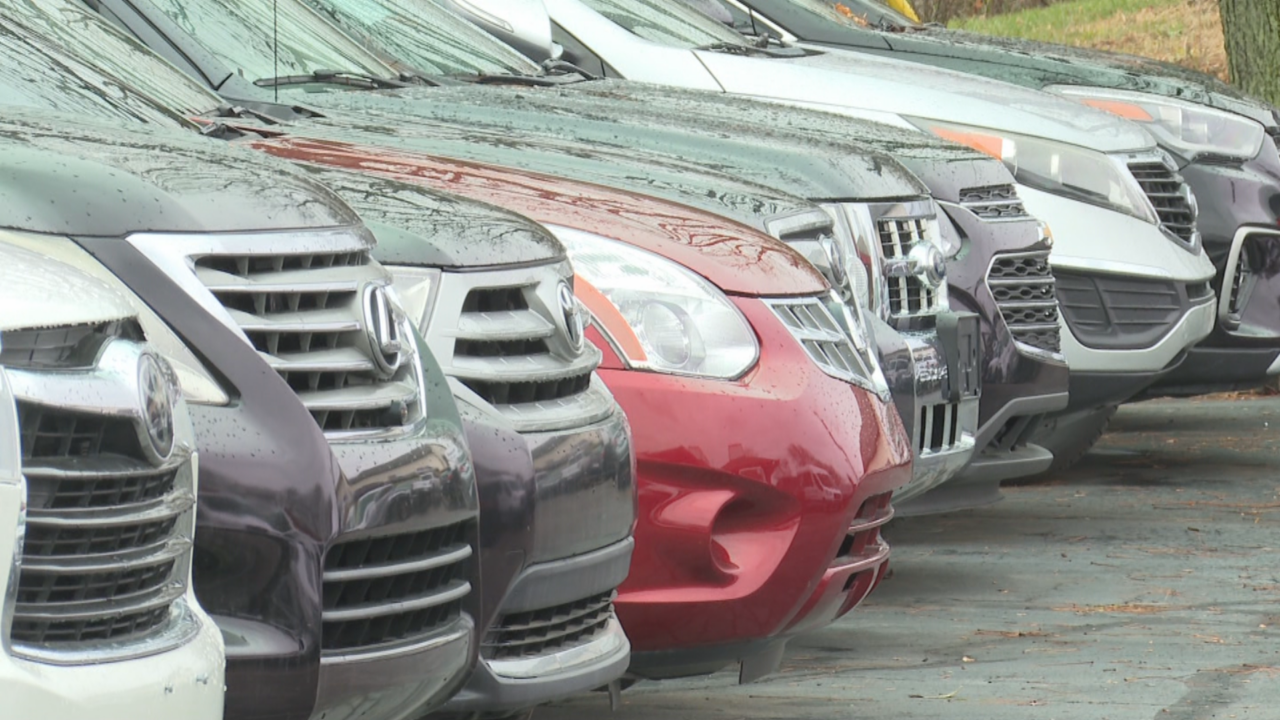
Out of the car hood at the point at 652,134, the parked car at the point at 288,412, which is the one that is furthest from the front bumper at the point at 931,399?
the parked car at the point at 288,412

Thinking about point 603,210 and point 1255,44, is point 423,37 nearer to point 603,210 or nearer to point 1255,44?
point 603,210

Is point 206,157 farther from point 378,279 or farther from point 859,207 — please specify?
point 859,207

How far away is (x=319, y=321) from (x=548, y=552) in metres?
0.75

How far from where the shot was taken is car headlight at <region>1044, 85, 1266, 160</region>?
1006 centimetres

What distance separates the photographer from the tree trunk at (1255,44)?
13.8 m

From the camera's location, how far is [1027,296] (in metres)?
7.93

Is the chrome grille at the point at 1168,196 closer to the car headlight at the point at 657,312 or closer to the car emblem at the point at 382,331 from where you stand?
the car headlight at the point at 657,312

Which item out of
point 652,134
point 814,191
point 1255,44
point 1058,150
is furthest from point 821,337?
point 1255,44

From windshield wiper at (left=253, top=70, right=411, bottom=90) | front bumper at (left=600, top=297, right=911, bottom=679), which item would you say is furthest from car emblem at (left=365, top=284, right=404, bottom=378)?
windshield wiper at (left=253, top=70, right=411, bottom=90)

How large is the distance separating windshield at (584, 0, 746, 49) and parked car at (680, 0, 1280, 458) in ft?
2.49

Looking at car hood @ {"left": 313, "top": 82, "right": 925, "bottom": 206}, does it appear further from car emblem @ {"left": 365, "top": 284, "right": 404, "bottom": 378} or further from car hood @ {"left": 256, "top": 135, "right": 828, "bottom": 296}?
car emblem @ {"left": 365, "top": 284, "right": 404, "bottom": 378}

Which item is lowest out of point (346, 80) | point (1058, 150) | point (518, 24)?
point (1058, 150)

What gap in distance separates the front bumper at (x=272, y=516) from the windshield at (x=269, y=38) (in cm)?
257

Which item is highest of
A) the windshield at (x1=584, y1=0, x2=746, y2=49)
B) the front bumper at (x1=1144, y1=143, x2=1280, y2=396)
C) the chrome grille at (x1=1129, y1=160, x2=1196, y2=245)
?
the windshield at (x1=584, y1=0, x2=746, y2=49)
